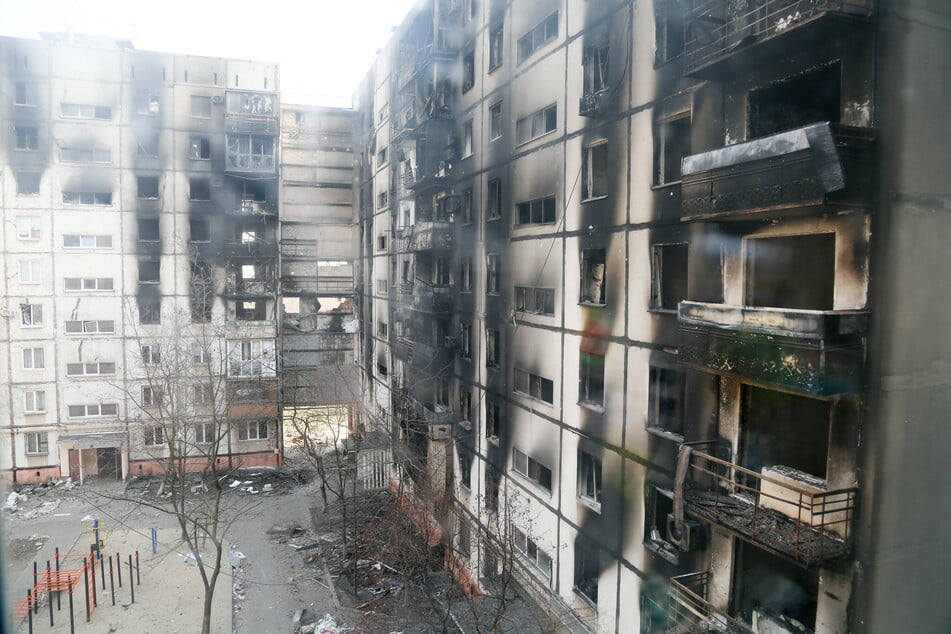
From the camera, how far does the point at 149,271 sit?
87.0 feet

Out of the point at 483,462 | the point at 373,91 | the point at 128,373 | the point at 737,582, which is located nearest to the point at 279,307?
the point at 128,373

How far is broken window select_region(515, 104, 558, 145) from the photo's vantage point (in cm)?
1362

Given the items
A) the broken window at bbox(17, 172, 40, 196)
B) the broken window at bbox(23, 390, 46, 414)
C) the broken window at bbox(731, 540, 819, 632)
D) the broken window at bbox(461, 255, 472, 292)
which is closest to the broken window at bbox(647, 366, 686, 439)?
the broken window at bbox(731, 540, 819, 632)

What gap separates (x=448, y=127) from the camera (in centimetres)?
1905

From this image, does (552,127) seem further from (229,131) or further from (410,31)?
(229,131)

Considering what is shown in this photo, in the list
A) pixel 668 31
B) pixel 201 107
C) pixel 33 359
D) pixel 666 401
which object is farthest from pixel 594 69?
pixel 33 359

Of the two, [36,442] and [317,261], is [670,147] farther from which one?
[36,442]

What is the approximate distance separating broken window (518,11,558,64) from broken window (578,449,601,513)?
29.6ft

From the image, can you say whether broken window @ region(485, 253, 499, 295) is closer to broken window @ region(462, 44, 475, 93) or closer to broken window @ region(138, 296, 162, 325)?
broken window @ region(462, 44, 475, 93)

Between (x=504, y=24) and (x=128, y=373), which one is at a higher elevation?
(x=504, y=24)

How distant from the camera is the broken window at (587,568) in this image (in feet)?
39.2

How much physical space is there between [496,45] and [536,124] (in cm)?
364

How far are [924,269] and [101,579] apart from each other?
20240mm

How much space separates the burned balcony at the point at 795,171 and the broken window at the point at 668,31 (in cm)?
319
